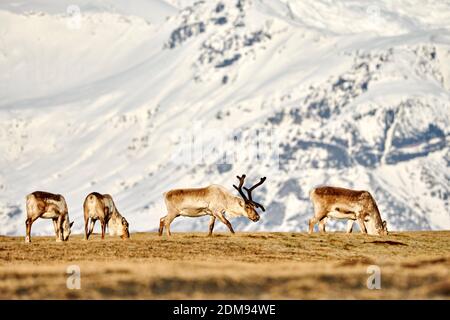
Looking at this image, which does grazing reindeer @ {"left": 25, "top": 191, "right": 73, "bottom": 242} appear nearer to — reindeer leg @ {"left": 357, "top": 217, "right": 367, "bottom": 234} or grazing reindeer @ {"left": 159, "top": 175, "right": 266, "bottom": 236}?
grazing reindeer @ {"left": 159, "top": 175, "right": 266, "bottom": 236}

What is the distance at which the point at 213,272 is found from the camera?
135 feet

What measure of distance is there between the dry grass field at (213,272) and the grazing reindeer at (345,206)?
10.4 metres

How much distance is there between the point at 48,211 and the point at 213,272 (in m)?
21.9

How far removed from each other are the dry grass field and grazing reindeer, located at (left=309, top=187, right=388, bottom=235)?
10.4 metres

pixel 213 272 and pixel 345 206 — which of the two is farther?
pixel 345 206

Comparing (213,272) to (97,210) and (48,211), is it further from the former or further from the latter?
(97,210)

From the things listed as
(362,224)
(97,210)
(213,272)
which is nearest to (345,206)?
(362,224)

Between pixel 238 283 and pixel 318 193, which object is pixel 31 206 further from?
pixel 238 283

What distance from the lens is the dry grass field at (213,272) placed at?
1491 inches

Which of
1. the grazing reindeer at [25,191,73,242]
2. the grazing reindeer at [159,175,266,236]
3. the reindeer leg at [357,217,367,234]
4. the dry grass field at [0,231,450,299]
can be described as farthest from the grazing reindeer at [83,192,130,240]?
the reindeer leg at [357,217,367,234]

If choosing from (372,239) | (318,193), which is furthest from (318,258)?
(318,193)

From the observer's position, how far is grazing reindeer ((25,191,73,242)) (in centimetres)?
6081
